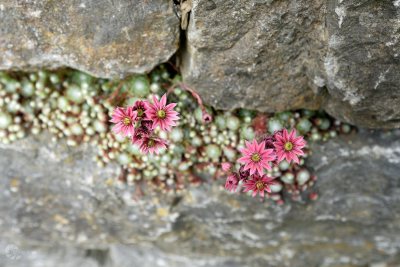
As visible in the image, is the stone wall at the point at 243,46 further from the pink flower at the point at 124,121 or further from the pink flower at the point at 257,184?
the pink flower at the point at 257,184

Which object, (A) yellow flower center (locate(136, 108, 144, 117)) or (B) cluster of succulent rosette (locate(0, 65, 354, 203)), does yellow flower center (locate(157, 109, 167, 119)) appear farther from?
(B) cluster of succulent rosette (locate(0, 65, 354, 203))

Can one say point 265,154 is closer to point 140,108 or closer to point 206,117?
point 206,117

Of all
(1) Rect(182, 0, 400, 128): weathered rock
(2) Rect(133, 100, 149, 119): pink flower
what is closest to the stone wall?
(1) Rect(182, 0, 400, 128): weathered rock

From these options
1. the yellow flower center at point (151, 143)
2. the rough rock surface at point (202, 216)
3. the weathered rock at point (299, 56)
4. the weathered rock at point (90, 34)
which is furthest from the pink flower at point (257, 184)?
the weathered rock at point (90, 34)

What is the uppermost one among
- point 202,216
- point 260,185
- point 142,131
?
point 142,131

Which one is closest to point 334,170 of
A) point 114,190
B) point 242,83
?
point 242,83

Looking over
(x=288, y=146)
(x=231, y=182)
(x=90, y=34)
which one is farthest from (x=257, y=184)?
(x=90, y=34)
